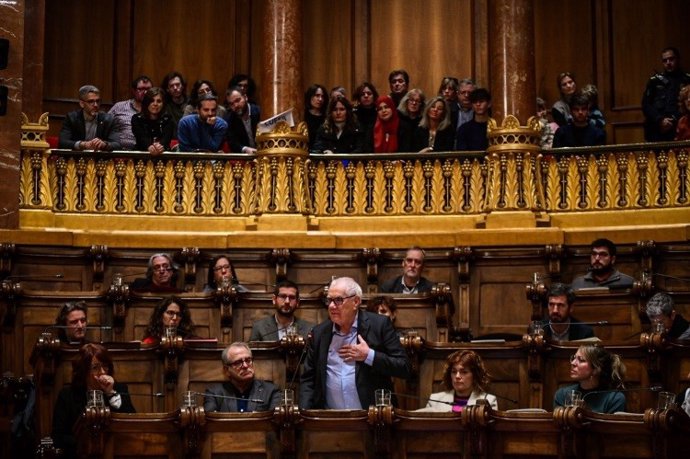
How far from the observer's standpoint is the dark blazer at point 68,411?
6293mm

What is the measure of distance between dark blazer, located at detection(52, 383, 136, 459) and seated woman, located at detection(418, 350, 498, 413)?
4.61ft

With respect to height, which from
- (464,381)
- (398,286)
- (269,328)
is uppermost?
(398,286)

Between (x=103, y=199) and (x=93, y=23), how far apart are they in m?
3.03

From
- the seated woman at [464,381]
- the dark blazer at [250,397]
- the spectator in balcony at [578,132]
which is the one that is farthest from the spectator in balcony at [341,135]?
the seated woman at [464,381]

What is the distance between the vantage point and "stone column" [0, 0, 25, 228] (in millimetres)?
9281

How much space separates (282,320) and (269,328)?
0.09m

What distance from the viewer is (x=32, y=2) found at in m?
10.7

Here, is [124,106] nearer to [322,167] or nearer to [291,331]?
[322,167]

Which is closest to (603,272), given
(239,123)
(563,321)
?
(563,321)

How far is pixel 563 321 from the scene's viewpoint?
740 centimetres

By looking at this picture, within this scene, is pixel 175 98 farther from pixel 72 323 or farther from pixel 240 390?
pixel 240 390

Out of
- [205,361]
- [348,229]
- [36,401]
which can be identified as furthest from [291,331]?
[348,229]

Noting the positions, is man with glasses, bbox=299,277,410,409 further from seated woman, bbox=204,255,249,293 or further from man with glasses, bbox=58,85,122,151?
man with glasses, bbox=58,85,122,151

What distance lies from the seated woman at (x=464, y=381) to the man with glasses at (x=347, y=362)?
0.71ft
